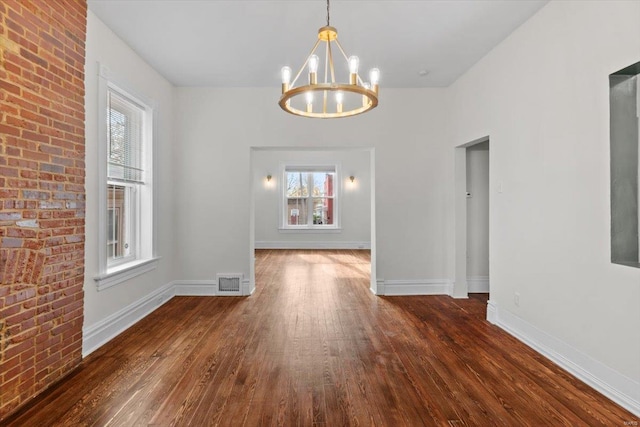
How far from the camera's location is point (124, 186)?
3670 millimetres

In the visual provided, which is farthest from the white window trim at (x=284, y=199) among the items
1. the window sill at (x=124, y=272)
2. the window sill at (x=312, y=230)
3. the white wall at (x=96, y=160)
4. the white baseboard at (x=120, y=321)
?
the window sill at (x=124, y=272)

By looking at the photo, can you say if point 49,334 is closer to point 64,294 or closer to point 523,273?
point 64,294

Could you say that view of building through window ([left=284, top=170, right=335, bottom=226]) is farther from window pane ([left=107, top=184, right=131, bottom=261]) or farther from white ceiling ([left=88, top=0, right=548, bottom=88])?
window pane ([left=107, top=184, right=131, bottom=261])

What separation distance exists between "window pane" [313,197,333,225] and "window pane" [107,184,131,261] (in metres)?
6.09

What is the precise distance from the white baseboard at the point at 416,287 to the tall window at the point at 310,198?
16.1ft

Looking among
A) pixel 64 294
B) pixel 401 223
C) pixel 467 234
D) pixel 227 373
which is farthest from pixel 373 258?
pixel 64 294

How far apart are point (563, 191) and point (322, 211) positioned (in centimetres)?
718

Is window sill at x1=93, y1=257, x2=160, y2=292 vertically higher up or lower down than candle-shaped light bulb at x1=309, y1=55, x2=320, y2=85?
lower down

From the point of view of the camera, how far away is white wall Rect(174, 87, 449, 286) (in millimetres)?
4590

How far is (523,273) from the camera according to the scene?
10.2 feet

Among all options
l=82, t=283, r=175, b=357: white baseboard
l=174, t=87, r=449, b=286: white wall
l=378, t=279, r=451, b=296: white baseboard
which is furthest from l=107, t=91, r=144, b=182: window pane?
l=378, t=279, r=451, b=296: white baseboard

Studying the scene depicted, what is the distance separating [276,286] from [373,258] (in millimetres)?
1578

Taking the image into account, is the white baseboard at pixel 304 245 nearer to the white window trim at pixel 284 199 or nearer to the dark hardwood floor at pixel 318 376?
the white window trim at pixel 284 199

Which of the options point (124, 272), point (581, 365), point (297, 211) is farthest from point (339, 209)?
point (581, 365)
